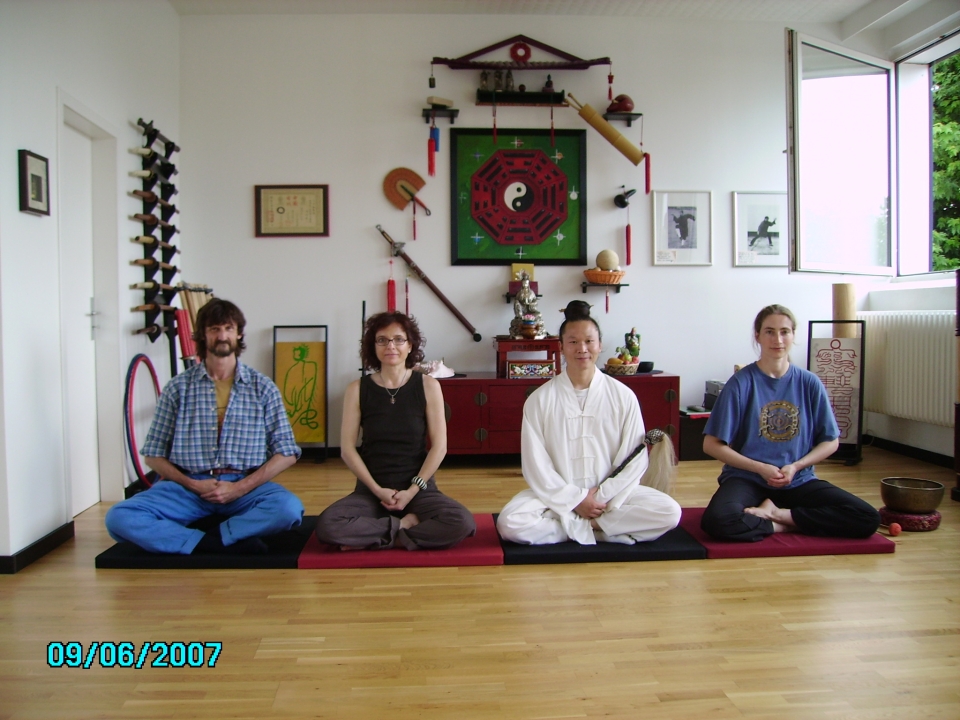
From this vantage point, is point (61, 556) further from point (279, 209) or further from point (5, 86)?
point (279, 209)

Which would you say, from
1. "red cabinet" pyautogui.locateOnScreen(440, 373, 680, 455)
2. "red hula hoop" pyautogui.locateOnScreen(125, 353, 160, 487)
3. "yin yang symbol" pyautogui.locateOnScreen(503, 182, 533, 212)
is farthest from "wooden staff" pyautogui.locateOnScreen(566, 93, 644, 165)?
"red hula hoop" pyautogui.locateOnScreen(125, 353, 160, 487)

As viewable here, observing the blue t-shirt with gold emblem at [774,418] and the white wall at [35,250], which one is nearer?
the white wall at [35,250]

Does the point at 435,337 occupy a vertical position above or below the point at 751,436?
above

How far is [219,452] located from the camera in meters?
2.92

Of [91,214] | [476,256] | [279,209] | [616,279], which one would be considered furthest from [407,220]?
[91,214]

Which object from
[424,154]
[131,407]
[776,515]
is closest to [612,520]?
[776,515]

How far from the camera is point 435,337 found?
5.08m

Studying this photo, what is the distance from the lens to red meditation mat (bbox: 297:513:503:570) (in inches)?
108

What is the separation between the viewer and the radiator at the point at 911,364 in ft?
14.3

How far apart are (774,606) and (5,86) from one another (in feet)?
11.1

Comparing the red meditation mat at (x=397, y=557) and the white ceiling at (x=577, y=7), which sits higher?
the white ceiling at (x=577, y=7)
